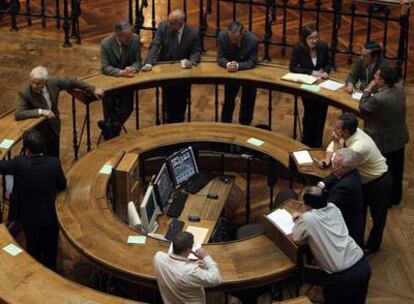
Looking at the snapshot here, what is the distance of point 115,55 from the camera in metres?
8.18

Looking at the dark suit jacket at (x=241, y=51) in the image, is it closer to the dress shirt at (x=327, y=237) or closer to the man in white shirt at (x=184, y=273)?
the dress shirt at (x=327, y=237)

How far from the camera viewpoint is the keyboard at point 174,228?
6.57 meters

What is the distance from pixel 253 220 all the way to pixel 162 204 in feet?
3.83

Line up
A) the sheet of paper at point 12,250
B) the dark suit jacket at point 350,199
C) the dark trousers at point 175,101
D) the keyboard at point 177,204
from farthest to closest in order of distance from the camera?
the dark trousers at point 175,101, the keyboard at point 177,204, the dark suit jacket at point 350,199, the sheet of paper at point 12,250

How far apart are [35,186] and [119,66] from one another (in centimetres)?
218

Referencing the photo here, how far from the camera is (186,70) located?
8344 mm

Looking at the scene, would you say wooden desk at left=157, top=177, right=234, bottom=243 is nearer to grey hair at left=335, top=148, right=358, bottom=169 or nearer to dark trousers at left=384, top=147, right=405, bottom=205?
grey hair at left=335, top=148, right=358, bottom=169

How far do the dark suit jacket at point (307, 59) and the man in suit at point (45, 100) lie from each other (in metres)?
1.82

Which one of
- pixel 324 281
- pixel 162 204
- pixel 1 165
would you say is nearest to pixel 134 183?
pixel 162 204

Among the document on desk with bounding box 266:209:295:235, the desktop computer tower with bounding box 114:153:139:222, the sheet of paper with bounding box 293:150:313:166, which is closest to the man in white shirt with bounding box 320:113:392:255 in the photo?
the sheet of paper with bounding box 293:150:313:166

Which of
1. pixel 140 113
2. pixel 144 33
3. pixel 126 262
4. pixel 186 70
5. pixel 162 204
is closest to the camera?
pixel 126 262

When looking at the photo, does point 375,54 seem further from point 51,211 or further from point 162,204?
point 51,211

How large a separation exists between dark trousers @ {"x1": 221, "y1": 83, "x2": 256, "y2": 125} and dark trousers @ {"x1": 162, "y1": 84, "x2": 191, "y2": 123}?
0.39 meters

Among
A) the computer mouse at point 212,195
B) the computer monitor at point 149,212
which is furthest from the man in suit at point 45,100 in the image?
the computer mouse at point 212,195
